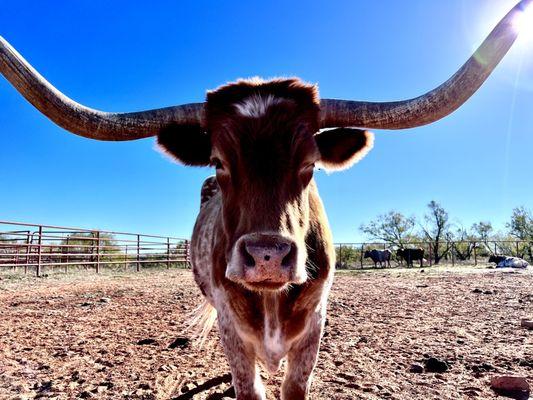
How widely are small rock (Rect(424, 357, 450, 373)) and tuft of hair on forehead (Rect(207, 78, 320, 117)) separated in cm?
307

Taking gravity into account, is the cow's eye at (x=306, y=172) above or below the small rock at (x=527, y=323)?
above

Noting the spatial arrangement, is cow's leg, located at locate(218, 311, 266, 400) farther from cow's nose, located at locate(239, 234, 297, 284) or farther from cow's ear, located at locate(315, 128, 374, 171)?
cow's ear, located at locate(315, 128, 374, 171)

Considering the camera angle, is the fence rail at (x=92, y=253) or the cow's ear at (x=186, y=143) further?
the fence rail at (x=92, y=253)

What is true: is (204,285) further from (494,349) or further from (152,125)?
(494,349)

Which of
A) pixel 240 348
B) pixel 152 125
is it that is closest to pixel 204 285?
pixel 240 348

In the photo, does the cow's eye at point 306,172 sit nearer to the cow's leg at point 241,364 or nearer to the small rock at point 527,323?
the cow's leg at point 241,364

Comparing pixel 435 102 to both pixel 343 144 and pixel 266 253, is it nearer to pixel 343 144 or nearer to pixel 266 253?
pixel 343 144

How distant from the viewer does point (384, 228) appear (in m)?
54.9

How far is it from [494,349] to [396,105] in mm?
3648

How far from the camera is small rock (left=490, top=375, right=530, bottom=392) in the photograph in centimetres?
355

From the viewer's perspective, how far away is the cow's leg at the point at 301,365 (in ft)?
10.3

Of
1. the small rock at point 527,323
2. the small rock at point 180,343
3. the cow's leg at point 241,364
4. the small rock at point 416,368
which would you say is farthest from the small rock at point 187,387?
the small rock at point 527,323

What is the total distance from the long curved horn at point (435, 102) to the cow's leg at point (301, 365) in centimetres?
162

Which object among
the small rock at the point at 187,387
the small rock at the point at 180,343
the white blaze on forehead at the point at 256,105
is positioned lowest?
the small rock at the point at 187,387
